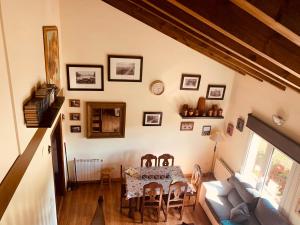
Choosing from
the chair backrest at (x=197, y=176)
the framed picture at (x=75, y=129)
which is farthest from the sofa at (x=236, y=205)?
the framed picture at (x=75, y=129)

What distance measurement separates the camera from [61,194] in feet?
16.5

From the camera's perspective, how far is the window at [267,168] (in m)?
4.09

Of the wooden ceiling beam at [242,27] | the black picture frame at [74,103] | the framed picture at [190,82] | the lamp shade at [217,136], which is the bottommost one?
the lamp shade at [217,136]

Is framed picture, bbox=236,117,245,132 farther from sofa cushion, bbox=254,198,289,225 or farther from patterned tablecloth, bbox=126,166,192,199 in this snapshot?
patterned tablecloth, bbox=126,166,192,199

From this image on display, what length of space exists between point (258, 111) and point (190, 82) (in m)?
1.42

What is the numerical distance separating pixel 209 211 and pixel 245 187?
2.70ft

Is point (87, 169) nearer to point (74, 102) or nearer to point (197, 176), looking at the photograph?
point (74, 102)

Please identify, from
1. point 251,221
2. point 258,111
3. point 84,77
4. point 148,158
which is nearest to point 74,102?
point 84,77

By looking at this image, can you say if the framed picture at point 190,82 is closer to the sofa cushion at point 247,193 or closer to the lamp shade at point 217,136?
the lamp shade at point 217,136

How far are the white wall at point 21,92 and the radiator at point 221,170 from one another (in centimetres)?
375

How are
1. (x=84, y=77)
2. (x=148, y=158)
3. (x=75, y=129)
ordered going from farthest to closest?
(x=148, y=158) → (x=75, y=129) → (x=84, y=77)

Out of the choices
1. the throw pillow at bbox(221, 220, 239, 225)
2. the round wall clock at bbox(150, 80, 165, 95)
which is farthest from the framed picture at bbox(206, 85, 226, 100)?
the throw pillow at bbox(221, 220, 239, 225)

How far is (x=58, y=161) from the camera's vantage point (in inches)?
188

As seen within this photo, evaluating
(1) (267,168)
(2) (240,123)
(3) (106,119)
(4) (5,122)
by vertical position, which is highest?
(4) (5,122)
